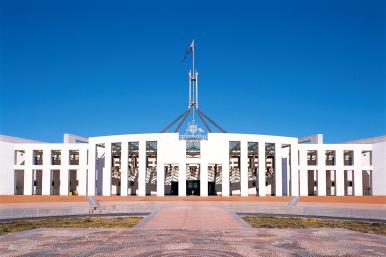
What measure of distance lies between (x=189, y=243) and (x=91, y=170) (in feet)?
133

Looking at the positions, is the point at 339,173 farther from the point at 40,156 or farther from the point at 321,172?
the point at 40,156

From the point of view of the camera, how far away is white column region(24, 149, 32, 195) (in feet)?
174

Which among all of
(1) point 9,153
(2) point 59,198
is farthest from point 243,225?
(1) point 9,153

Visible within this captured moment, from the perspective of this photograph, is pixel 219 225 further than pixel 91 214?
No

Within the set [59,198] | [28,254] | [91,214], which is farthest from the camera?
[59,198]

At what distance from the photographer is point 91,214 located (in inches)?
917

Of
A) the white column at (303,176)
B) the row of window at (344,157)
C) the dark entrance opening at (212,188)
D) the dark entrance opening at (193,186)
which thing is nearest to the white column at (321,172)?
the row of window at (344,157)

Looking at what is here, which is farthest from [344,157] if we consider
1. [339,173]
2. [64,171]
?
[64,171]

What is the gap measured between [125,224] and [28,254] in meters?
8.40

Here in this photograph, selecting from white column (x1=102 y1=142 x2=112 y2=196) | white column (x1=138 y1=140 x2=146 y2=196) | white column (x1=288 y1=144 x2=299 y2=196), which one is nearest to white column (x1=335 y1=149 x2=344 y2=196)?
white column (x1=288 y1=144 x2=299 y2=196)

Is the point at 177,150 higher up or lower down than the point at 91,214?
higher up

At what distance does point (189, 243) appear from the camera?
12109 mm

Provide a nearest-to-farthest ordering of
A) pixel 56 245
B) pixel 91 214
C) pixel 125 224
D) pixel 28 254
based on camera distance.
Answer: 1. pixel 28 254
2. pixel 56 245
3. pixel 125 224
4. pixel 91 214

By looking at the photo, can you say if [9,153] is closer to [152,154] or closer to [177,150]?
[152,154]
